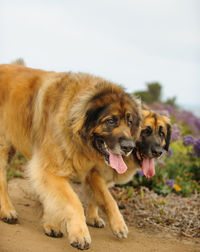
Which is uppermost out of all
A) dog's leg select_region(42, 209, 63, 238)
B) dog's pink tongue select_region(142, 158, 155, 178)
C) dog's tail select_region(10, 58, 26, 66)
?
dog's tail select_region(10, 58, 26, 66)

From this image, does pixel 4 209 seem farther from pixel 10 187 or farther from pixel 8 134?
pixel 10 187

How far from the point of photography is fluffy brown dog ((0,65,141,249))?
3590mm

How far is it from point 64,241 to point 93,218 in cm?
88

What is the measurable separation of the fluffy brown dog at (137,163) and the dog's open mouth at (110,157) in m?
0.55

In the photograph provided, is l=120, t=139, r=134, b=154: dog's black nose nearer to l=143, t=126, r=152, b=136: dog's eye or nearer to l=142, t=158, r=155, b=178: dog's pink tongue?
l=143, t=126, r=152, b=136: dog's eye

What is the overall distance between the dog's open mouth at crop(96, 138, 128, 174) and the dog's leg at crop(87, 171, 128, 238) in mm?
548

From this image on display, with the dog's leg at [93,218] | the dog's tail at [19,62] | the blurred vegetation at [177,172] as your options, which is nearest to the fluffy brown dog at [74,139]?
the dog's leg at [93,218]

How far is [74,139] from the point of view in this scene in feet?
12.4

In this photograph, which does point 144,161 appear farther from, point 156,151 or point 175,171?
point 175,171

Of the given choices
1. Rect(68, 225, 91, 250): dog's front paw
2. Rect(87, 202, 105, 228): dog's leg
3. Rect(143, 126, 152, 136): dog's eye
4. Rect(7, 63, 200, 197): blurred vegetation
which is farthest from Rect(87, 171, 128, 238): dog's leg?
Rect(7, 63, 200, 197): blurred vegetation

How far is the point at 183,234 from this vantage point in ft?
15.1

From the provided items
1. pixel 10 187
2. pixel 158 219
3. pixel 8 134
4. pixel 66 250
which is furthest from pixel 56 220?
pixel 10 187

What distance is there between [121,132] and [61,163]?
749 mm

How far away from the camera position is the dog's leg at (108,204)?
12.7ft
